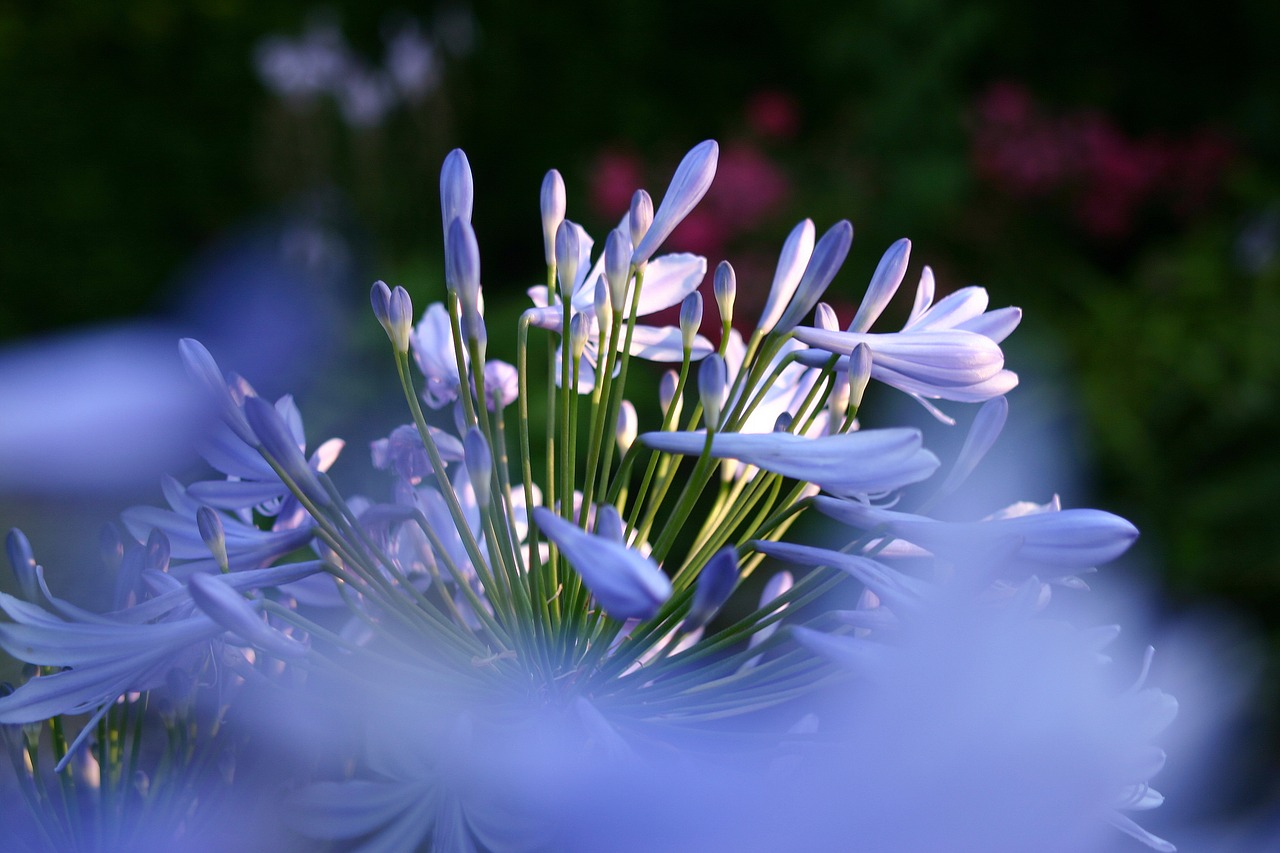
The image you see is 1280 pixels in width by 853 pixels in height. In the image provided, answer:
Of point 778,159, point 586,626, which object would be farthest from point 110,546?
point 778,159

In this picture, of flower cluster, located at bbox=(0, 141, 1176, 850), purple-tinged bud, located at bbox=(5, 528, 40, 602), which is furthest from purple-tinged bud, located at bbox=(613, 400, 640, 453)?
purple-tinged bud, located at bbox=(5, 528, 40, 602)

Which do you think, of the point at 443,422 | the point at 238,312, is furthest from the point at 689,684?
the point at 238,312

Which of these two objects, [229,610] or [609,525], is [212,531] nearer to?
[229,610]

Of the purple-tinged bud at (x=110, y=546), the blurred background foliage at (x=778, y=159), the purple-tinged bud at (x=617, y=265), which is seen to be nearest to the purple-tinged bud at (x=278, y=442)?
the purple-tinged bud at (x=110, y=546)

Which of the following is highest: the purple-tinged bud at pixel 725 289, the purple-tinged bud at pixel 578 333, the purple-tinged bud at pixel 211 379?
the purple-tinged bud at pixel 725 289

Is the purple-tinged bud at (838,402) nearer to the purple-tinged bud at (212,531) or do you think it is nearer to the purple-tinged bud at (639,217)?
the purple-tinged bud at (639,217)

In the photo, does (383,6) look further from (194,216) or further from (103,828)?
(103,828)
